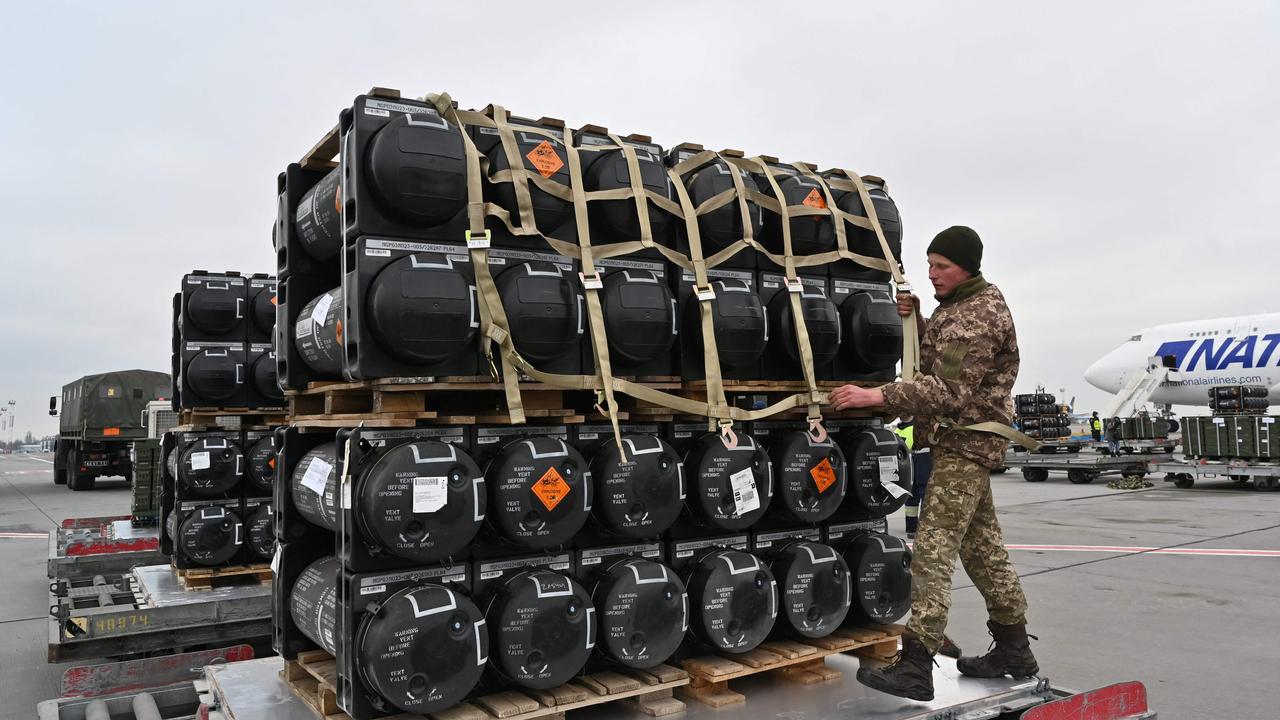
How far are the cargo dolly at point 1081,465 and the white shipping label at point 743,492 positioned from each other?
1724 centimetres

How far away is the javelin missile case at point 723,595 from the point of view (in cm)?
371

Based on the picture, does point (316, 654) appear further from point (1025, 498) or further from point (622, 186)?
point (1025, 498)

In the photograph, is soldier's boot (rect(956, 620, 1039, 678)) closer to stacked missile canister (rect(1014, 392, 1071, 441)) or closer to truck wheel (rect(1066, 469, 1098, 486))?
truck wheel (rect(1066, 469, 1098, 486))

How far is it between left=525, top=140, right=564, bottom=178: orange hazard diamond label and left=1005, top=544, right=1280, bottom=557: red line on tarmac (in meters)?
8.76

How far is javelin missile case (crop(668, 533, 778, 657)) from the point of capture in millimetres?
3709

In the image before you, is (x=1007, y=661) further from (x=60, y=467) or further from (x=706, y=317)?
(x=60, y=467)

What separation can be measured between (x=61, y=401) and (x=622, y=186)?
2611 centimetres

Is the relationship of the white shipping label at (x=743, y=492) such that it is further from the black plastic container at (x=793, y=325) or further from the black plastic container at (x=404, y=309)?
the black plastic container at (x=404, y=309)

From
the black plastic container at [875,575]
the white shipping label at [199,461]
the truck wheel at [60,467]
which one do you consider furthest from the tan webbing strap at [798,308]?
the truck wheel at [60,467]

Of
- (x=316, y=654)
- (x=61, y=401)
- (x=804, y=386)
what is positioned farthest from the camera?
(x=61, y=401)

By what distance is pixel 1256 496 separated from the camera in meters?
16.1

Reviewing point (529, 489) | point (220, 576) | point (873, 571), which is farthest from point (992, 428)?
point (220, 576)

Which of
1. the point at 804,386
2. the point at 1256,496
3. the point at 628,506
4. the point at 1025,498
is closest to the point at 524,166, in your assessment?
the point at 628,506

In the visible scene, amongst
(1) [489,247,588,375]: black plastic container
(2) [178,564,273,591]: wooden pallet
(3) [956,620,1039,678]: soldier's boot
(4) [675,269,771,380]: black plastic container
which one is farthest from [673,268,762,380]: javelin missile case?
(2) [178,564,273,591]: wooden pallet
